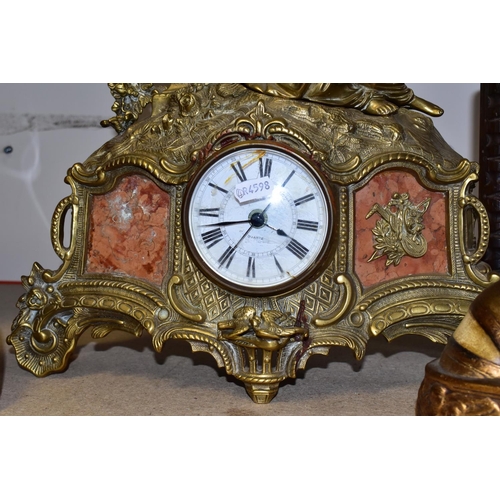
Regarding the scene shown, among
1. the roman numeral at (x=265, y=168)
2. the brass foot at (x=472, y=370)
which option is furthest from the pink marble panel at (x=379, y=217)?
the brass foot at (x=472, y=370)

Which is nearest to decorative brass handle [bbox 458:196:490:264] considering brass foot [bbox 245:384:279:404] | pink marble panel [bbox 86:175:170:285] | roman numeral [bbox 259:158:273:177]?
roman numeral [bbox 259:158:273:177]

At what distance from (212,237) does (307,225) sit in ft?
0.84

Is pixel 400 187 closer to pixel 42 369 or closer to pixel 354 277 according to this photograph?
pixel 354 277

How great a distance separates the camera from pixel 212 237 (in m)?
2.38

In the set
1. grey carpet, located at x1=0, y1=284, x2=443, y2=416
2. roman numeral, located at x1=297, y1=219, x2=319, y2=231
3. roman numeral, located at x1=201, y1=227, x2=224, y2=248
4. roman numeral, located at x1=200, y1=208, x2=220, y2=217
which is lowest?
grey carpet, located at x1=0, y1=284, x2=443, y2=416

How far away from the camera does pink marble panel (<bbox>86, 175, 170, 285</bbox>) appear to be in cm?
250

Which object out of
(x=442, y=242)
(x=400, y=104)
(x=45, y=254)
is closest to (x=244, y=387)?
(x=442, y=242)

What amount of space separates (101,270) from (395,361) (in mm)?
1000

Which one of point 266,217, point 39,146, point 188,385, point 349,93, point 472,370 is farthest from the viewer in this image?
point 39,146

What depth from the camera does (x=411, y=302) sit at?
243 cm

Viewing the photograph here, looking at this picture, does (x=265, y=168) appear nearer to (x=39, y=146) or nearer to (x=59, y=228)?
(x=59, y=228)

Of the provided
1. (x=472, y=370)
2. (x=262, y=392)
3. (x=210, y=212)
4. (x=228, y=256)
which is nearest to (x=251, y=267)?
(x=228, y=256)

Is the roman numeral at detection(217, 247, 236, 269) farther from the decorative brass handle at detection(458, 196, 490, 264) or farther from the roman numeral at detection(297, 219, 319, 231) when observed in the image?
the decorative brass handle at detection(458, 196, 490, 264)

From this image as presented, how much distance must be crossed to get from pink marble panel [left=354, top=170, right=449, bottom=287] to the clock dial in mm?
121
